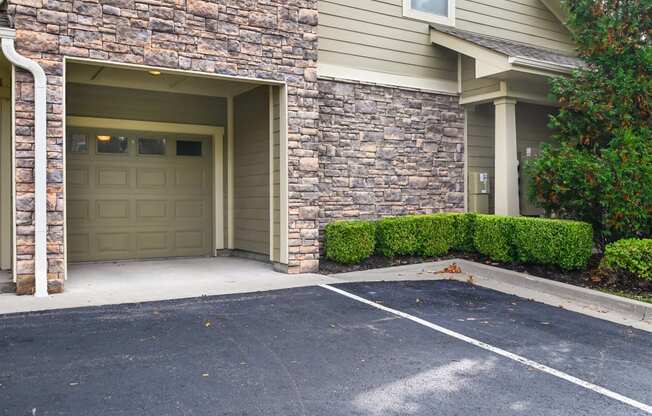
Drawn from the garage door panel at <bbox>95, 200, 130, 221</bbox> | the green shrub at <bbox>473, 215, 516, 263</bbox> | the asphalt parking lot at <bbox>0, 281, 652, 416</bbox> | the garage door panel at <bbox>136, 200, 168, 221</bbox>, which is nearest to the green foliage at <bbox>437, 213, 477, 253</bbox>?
the green shrub at <bbox>473, 215, 516, 263</bbox>

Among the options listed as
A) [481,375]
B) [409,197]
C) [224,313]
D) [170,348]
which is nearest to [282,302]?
[224,313]

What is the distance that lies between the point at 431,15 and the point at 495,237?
436 cm

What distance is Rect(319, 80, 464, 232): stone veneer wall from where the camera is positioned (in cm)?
917

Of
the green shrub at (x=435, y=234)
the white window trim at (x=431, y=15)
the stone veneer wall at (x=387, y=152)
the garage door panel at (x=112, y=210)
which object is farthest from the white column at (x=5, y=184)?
the white window trim at (x=431, y=15)

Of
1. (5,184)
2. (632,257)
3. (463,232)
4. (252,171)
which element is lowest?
(632,257)

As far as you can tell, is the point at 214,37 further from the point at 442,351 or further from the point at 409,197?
the point at 442,351

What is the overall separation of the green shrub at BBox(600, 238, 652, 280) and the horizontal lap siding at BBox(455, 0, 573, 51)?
5.47 metres

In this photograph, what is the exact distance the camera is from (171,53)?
7.18 metres

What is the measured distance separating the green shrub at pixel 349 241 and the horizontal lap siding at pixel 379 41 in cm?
274

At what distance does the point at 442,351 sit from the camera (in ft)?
15.5

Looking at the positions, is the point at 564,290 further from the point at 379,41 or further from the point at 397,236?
the point at 379,41

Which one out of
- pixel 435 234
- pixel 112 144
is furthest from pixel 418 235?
pixel 112 144

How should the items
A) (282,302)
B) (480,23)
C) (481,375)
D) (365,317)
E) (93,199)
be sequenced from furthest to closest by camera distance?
(480,23) → (93,199) → (282,302) → (365,317) → (481,375)

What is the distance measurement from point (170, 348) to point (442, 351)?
90.3 inches
